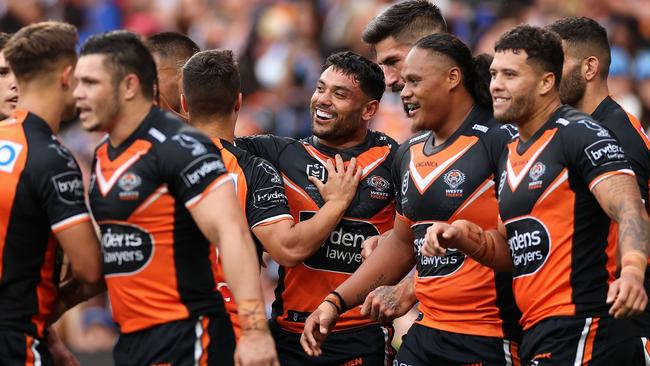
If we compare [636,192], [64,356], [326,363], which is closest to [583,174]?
[636,192]

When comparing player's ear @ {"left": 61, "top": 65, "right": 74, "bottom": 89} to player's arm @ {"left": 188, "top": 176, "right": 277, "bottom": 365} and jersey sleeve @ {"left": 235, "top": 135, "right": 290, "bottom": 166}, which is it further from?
jersey sleeve @ {"left": 235, "top": 135, "right": 290, "bottom": 166}

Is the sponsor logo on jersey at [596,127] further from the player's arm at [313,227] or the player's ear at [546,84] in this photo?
the player's arm at [313,227]

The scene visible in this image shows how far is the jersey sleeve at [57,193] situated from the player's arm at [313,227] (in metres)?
1.57

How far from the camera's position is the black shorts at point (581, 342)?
6180 mm

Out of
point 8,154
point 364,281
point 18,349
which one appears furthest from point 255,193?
point 18,349

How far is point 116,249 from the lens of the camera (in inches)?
235

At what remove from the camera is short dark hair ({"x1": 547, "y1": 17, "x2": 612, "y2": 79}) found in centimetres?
778

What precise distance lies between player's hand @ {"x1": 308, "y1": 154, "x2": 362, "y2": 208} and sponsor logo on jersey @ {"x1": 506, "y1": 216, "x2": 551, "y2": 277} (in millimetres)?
1395

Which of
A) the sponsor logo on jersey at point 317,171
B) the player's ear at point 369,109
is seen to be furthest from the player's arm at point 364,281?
the player's ear at point 369,109

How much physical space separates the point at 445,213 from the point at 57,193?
237 cm

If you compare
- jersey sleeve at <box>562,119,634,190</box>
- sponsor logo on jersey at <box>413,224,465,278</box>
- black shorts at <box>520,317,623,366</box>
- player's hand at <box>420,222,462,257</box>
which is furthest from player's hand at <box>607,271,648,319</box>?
sponsor logo on jersey at <box>413,224,465,278</box>

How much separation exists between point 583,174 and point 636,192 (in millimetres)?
297

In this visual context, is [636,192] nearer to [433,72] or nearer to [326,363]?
[433,72]

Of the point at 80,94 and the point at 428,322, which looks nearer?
the point at 80,94
